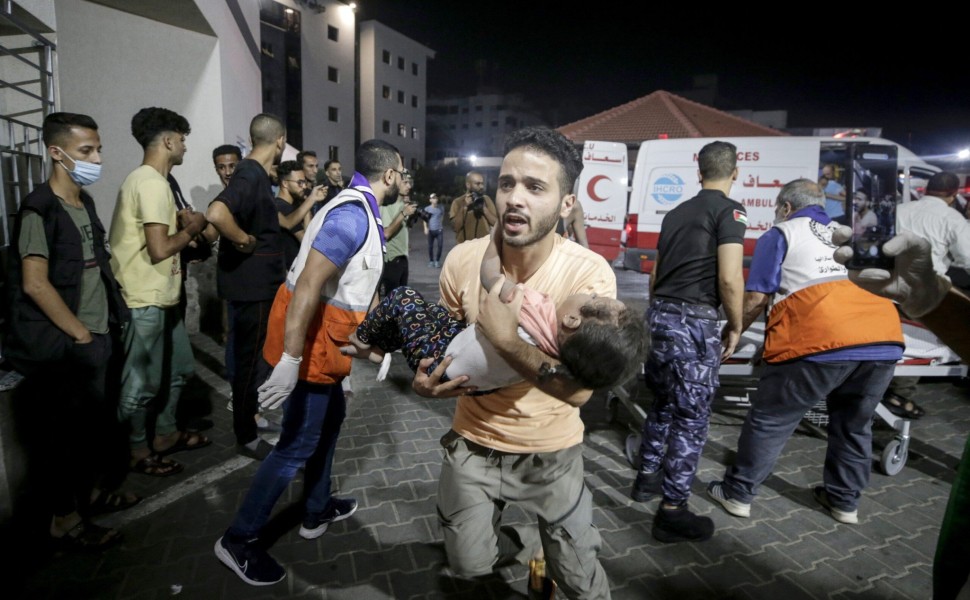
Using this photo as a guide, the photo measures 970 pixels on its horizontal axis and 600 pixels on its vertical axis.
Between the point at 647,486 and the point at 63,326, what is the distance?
3698mm

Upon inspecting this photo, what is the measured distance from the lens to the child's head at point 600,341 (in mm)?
1543

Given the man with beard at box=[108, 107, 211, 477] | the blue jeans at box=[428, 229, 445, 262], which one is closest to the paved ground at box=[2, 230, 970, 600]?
the man with beard at box=[108, 107, 211, 477]

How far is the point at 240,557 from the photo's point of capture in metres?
2.66

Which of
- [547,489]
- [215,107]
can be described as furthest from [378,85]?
[547,489]

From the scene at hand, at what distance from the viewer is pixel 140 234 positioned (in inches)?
139

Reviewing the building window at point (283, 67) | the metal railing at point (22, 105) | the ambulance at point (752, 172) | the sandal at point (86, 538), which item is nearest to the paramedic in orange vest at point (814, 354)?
the sandal at point (86, 538)

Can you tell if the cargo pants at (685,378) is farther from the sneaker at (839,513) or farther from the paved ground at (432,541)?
the sneaker at (839,513)

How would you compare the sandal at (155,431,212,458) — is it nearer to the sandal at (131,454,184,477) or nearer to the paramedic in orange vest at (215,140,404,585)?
the sandal at (131,454,184,477)

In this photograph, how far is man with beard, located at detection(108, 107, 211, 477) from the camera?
11.3 ft

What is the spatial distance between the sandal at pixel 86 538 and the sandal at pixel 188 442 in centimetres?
111

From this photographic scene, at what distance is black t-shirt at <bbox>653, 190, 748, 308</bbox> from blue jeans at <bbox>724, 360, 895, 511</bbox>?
2.31ft

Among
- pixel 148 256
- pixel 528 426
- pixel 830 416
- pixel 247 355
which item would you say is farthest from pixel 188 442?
pixel 830 416

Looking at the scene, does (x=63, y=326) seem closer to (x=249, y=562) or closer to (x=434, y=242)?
A: (x=249, y=562)

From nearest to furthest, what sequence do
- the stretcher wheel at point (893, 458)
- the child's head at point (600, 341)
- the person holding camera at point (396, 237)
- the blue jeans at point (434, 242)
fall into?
the child's head at point (600, 341)
the stretcher wheel at point (893, 458)
the person holding camera at point (396, 237)
the blue jeans at point (434, 242)
